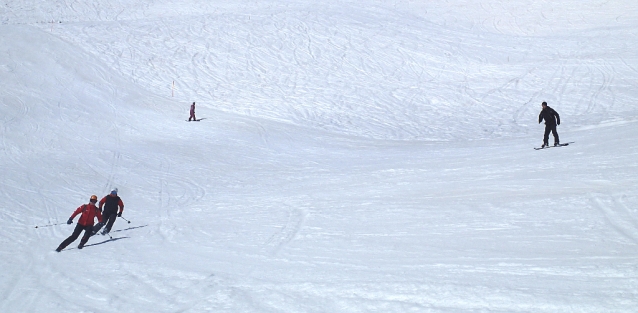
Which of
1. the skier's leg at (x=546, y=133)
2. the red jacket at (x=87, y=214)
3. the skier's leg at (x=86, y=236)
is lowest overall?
the skier's leg at (x=86, y=236)

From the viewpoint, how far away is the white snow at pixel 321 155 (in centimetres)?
742

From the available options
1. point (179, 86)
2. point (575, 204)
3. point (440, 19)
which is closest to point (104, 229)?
point (575, 204)

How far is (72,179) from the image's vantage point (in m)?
17.7

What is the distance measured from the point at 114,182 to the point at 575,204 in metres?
12.7

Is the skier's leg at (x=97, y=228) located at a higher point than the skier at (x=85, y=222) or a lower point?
lower

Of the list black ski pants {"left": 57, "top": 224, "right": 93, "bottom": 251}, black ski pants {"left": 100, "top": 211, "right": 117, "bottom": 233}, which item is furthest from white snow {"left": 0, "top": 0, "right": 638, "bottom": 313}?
black ski pants {"left": 100, "top": 211, "right": 117, "bottom": 233}

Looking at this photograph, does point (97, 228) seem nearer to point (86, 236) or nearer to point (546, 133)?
point (86, 236)

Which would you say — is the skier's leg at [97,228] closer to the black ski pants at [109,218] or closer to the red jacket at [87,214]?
the black ski pants at [109,218]

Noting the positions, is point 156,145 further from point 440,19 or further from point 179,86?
point 440,19

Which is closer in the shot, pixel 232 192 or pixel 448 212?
pixel 448 212

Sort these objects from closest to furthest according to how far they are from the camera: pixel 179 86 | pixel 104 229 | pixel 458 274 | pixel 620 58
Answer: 1. pixel 458 274
2. pixel 104 229
3. pixel 179 86
4. pixel 620 58

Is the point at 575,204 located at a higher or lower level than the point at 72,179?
higher

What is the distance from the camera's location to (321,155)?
21344 millimetres

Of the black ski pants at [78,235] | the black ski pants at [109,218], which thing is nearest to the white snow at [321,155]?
the black ski pants at [78,235]
